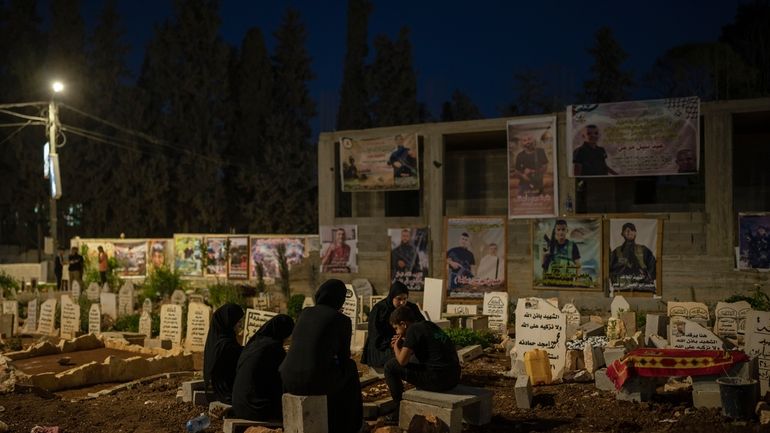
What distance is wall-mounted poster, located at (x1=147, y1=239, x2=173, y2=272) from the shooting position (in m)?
29.1

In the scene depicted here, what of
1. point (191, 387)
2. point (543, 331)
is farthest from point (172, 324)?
point (543, 331)

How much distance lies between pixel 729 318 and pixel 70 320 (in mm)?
13561

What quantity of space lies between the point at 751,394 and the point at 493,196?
1503cm

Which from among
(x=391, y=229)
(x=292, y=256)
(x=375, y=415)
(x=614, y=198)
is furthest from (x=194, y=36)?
(x=375, y=415)

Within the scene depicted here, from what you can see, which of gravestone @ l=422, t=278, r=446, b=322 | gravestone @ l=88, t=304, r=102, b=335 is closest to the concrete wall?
gravestone @ l=422, t=278, r=446, b=322

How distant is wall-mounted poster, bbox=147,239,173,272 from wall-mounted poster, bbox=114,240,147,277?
0.81 feet

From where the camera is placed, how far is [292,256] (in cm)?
2639

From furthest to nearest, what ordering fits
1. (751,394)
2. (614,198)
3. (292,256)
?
(292,256)
(614,198)
(751,394)

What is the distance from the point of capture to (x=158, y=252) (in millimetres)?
29328

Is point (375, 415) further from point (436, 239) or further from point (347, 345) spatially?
→ point (436, 239)

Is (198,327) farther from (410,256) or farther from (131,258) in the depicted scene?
(131,258)

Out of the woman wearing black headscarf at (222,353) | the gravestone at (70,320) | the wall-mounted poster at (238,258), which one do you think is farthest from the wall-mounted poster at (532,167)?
the woman wearing black headscarf at (222,353)

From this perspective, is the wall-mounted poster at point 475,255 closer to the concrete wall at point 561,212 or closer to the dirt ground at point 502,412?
the concrete wall at point 561,212

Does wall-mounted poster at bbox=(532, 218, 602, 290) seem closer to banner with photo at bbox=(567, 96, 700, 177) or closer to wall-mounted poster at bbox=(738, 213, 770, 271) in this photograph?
banner with photo at bbox=(567, 96, 700, 177)
